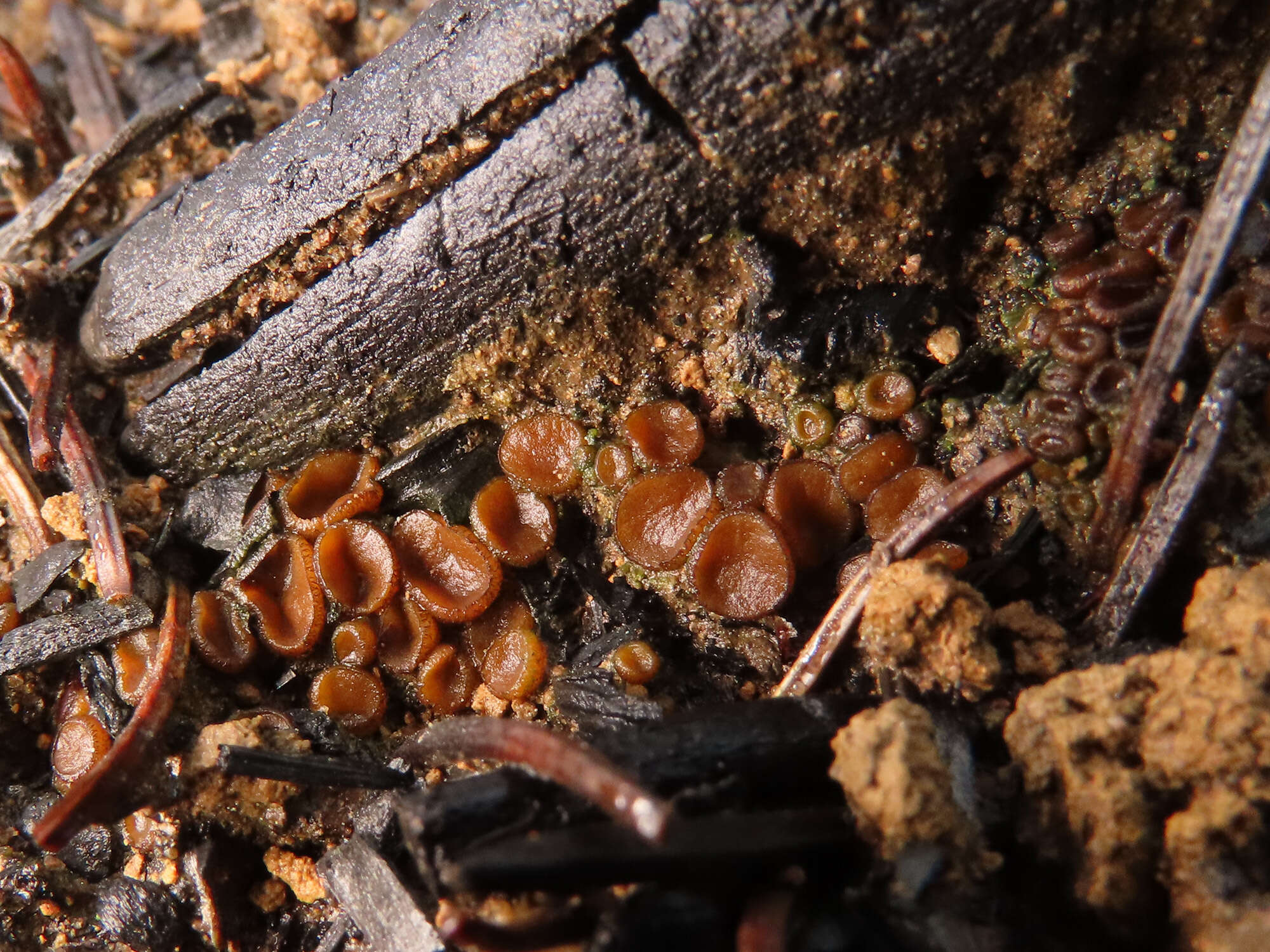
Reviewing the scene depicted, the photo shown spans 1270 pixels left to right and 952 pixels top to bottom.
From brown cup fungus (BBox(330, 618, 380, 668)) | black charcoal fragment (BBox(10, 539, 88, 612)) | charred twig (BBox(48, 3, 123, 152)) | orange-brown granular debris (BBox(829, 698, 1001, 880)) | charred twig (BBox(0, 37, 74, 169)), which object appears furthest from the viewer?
charred twig (BBox(48, 3, 123, 152))

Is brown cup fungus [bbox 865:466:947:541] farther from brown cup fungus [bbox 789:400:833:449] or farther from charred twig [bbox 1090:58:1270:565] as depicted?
charred twig [bbox 1090:58:1270:565]

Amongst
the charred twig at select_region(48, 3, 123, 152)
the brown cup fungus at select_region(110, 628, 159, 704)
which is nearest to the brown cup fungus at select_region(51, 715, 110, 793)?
the brown cup fungus at select_region(110, 628, 159, 704)

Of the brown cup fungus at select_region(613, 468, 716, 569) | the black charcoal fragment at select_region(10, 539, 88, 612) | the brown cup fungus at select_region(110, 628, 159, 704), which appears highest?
the black charcoal fragment at select_region(10, 539, 88, 612)

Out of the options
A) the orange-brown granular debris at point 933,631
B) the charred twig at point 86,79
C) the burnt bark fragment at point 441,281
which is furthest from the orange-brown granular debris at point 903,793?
the charred twig at point 86,79

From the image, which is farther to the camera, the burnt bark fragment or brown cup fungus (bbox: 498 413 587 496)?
brown cup fungus (bbox: 498 413 587 496)

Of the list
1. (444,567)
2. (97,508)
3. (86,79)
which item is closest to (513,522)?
(444,567)

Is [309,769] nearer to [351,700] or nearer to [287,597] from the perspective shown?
[351,700]

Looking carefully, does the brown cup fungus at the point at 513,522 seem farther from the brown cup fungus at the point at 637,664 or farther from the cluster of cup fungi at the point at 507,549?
the brown cup fungus at the point at 637,664
